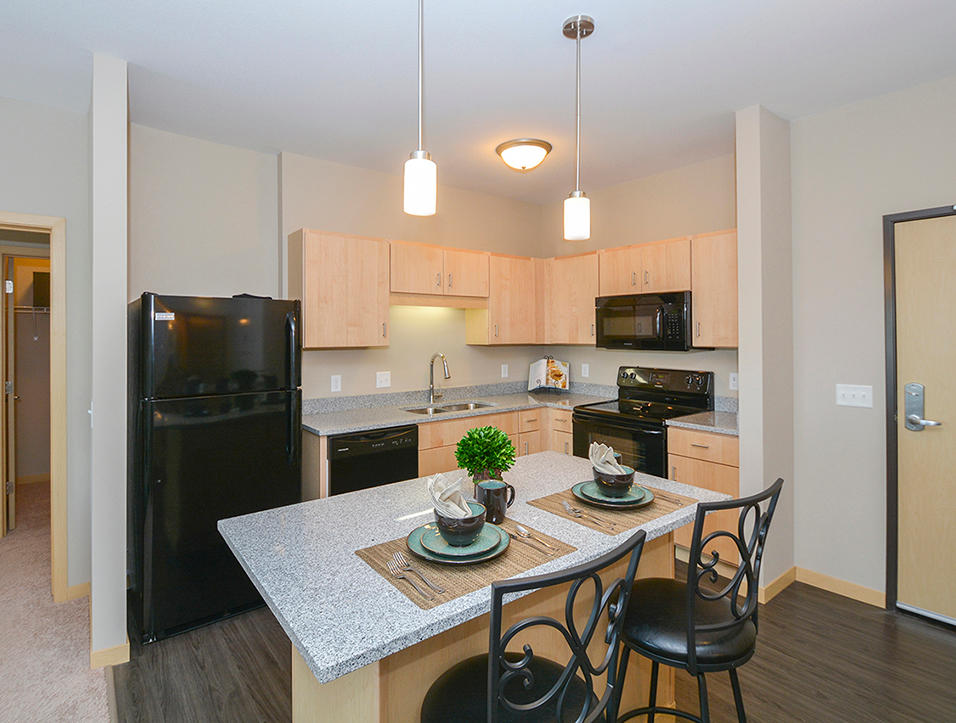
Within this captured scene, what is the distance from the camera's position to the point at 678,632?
1473mm

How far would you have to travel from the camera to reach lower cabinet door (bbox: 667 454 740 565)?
305 cm

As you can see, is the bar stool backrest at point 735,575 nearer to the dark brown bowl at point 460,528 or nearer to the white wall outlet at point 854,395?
the dark brown bowl at point 460,528

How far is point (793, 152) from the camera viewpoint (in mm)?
3084

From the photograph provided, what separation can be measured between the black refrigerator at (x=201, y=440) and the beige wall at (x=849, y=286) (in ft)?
9.65

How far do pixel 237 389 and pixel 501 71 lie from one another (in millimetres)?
2039

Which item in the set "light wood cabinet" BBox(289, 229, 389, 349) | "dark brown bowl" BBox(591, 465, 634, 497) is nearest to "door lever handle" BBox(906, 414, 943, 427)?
"dark brown bowl" BBox(591, 465, 634, 497)

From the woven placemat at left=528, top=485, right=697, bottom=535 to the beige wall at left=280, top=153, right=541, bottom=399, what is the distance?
236 centimetres

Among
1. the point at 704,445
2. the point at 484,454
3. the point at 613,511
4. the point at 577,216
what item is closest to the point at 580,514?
the point at 613,511

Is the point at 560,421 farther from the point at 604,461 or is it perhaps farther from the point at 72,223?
the point at 72,223

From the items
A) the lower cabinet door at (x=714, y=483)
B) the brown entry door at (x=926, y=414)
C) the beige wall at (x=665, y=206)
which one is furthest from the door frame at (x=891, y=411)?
the beige wall at (x=665, y=206)

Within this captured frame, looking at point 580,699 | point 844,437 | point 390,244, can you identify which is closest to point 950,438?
point 844,437

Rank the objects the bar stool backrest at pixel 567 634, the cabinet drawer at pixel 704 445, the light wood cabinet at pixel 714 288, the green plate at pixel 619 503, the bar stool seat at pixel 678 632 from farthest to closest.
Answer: the light wood cabinet at pixel 714 288
the cabinet drawer at pixel 704 445
the green plate at pixel 619 503
the bar stool seat at pixel 678 632
the bar stool backrest at pixel 567 634

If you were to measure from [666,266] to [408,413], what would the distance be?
6.80ft

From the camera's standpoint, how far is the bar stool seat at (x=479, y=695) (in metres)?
1.16
